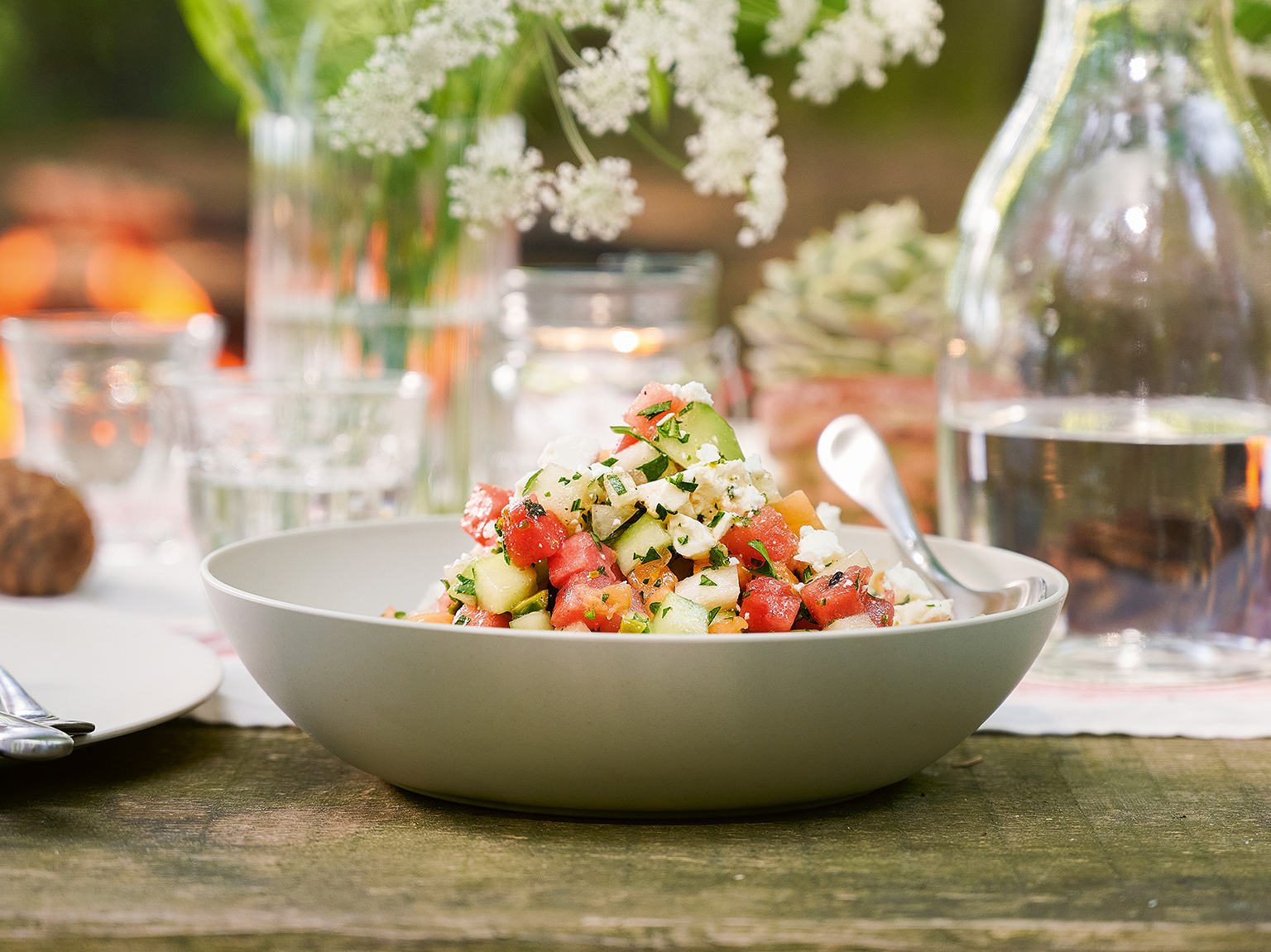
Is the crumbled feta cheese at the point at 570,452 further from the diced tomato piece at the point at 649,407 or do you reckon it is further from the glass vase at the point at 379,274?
the glass vase at the point at 379,274

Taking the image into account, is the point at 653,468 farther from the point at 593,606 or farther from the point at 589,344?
the point at 589,344

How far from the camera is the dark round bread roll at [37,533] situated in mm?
1120

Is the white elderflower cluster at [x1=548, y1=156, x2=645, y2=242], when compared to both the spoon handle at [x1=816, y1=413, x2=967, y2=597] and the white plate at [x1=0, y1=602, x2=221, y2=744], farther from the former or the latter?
the white plate at [x1=0, y1=602, x2=221, y2=744]

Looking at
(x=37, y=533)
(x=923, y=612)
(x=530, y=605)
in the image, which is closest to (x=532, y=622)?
(x=530, y=605)

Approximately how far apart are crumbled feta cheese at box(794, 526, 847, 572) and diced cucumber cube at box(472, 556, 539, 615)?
14cm

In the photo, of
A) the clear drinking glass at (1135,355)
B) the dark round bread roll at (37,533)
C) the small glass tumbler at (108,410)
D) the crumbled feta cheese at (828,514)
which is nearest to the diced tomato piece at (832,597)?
the crumbled feta cheese at (828,514)

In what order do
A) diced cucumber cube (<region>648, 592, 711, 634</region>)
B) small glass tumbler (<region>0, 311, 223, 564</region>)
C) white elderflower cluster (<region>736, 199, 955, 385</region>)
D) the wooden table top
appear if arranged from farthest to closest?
white elderflower cluster (<region>736, 199, 955, 385</region>) → small glass tumbler (<region>0, 311, 223, 564</region>) → diced cucumber cube (<region>648, 592, 711, 634</region>) → the wooden table top

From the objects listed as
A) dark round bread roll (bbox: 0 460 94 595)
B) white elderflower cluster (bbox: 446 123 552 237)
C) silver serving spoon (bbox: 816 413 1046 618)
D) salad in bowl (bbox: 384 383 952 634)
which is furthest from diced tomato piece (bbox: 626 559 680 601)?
dark round bread roll (bbox: 0 460 94 595)

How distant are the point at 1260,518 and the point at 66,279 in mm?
3249

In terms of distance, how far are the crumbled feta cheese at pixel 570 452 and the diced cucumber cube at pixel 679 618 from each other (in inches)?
4.3

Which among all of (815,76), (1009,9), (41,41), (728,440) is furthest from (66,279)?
(728,440)

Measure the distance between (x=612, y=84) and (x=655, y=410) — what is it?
40cm

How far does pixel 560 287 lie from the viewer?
1.49 m

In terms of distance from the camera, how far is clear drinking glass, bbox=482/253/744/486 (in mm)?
1416
